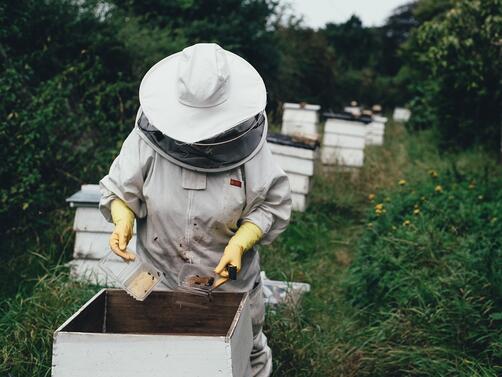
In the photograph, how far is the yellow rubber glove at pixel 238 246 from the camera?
2.40m

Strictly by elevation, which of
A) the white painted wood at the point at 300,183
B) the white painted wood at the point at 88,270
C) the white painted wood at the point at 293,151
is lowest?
the white painted wood at the point at 88,270

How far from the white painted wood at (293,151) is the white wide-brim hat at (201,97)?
3805 mm

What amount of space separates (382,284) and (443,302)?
0.60 m

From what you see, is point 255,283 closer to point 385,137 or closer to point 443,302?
point 443,302

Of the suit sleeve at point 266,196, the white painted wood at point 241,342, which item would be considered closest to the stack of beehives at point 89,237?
the suit sleeve at point 266,196

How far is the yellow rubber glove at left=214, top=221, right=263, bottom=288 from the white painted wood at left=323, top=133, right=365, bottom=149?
5.37m

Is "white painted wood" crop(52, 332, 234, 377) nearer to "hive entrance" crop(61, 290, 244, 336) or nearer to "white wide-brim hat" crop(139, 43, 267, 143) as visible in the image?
"hive entrance" crop(61, 290, 244, 336)

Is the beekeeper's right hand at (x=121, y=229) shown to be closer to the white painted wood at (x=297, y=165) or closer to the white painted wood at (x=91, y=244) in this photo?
the white painted wood at (x=91, y=244)

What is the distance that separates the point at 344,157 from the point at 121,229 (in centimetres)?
570

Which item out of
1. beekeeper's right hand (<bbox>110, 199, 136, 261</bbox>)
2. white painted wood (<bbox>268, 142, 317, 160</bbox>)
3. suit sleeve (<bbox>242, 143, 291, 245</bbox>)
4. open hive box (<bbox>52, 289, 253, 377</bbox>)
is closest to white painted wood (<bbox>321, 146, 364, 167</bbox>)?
white painted wood (<bbox>268, 142, 317, 160</bbox>)

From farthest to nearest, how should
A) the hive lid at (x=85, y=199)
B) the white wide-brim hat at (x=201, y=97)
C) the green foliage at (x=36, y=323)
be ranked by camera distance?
the hive lid at (x=85, y=199)
the green foliage at (x=36, y=323)
the white wide-brim hat at (x=201, y=97)

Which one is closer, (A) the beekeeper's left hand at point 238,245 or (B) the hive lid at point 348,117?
(A) the beekeeper's left hand at point 238,245

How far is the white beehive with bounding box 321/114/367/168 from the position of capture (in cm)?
777

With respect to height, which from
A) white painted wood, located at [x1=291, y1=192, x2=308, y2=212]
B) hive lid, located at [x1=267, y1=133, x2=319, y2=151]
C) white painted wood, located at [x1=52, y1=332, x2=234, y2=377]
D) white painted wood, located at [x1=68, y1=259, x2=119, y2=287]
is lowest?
white painted wood, located at [x1=291, y1=192, x2=308, y2=212]
